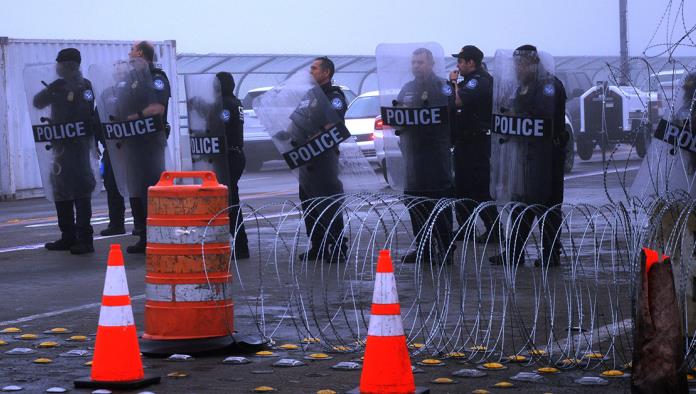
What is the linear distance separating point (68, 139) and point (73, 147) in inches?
4.5

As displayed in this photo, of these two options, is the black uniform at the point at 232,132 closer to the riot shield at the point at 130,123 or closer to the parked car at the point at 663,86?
the riot shield at the point at 130,123

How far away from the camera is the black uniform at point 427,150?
12117mm

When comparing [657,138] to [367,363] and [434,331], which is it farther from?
[367,363]

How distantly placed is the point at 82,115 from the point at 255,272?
→ 310 cm

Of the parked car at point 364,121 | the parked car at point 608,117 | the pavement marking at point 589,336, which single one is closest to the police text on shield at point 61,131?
the pavement marking at point 589,336

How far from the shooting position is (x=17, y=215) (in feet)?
66.2

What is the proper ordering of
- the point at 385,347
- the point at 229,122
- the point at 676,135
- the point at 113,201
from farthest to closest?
1. the point at 113,201
2. the point at 229,122
3. the point at 676,135
4. the point at 385,347

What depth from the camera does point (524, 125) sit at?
11703mm

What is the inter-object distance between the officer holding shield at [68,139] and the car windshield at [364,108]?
1346 cm

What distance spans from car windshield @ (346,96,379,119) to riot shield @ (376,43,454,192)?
15111 millimetres

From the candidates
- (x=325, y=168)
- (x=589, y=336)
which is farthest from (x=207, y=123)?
(x=589, y=336)

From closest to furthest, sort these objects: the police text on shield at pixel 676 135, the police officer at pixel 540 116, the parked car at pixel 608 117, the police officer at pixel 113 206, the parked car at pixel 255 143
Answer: the police text on shield at pixel 676 135, the police officer at pixel 540 116, the police officer at pixel 113 206, the parked car at pixel 255 143, the parked car at pixel 608 117

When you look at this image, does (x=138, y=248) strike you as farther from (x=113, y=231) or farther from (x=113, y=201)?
(x=113, y=231)

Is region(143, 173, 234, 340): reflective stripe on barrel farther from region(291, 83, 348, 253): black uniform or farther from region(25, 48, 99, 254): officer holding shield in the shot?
region(25, 48, 99, 254): officer holding shield
